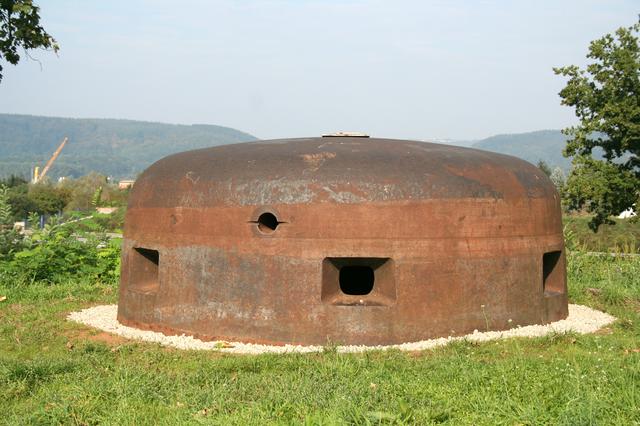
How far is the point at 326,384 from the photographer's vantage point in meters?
5.28

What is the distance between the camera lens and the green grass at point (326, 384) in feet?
14.8

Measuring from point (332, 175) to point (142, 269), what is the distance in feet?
9.17

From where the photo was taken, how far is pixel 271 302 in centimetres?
707

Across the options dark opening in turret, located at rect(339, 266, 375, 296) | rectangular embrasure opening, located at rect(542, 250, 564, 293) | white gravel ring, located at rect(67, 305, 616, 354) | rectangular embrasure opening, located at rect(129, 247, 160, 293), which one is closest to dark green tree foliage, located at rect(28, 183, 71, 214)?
white gravel ring, located at rect(67, 305, 616, 354)

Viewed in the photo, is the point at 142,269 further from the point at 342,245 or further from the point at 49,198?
the point at 49,198

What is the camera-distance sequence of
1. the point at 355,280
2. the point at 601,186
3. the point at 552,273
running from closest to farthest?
the point at 552,273
the point at 355,280
the point at 601,186

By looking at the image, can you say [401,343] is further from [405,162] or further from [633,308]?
[633,308]

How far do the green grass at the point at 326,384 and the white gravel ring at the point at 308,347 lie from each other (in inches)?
9.1

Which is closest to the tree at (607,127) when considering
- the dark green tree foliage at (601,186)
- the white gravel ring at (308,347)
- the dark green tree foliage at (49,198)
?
the dark green tree foliage at (601,186)

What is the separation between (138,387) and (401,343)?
2748mm

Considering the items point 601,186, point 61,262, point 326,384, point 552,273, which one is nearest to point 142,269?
point 326,384

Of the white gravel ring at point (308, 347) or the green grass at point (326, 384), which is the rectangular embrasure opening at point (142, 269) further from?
the green grass at point (326, 384)

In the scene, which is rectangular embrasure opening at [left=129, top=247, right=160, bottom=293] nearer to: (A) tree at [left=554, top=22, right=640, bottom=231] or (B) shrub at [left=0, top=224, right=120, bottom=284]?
(B) shrub at [left=0, top=224, right=120, bottom=284]

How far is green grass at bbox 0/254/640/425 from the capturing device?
450 centimetres
